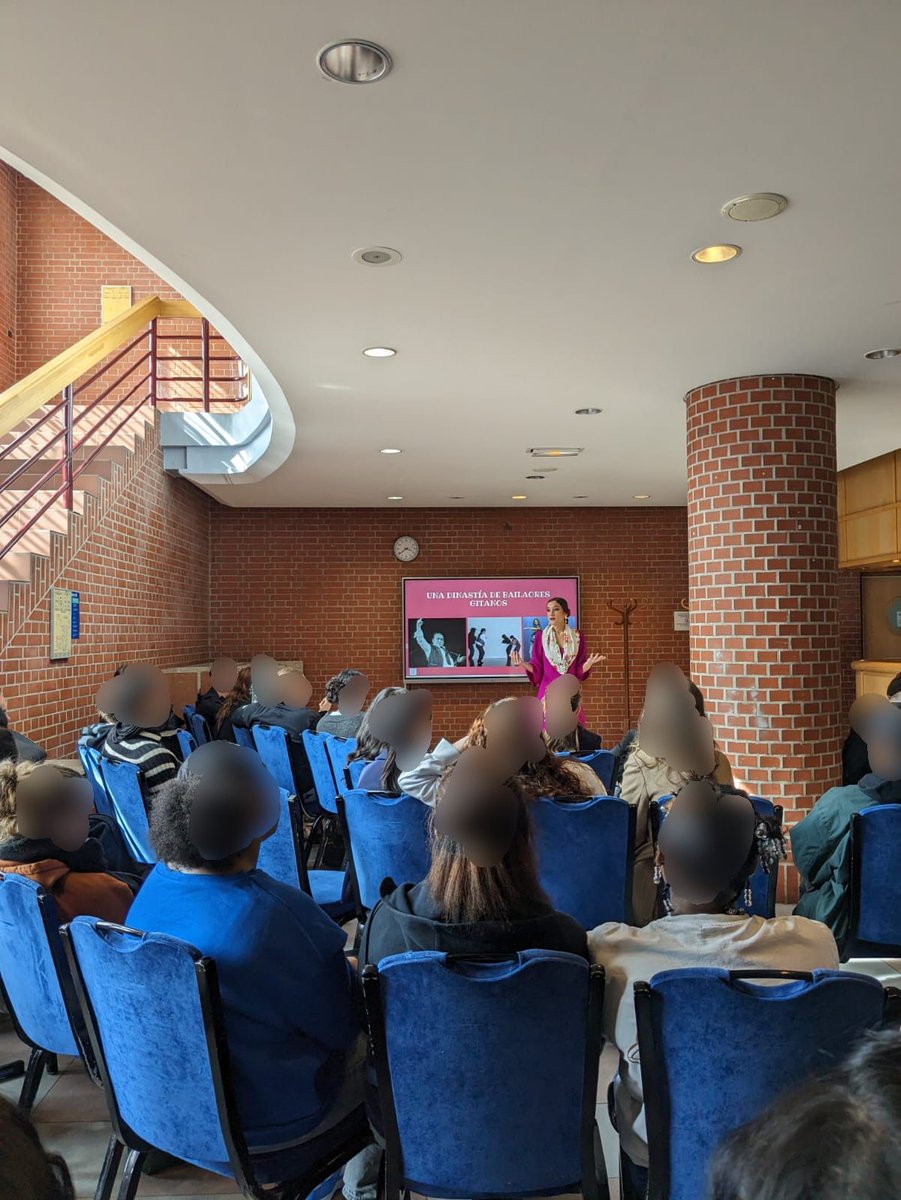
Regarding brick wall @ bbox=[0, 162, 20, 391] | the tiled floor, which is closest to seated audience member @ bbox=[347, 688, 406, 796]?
the tiled floor

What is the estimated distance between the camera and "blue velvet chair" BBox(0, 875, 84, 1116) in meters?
2.05

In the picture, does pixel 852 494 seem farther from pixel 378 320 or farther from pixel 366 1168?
pixel 366 1168

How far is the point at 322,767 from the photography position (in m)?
4.67

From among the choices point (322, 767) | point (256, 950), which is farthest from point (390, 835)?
point (322, 767)

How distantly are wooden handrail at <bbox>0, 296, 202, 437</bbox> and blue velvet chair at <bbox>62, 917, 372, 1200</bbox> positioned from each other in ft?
11.3

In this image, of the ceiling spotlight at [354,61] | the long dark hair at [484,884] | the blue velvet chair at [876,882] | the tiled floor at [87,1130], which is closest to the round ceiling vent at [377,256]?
the ceiling spotlight at [354,61]

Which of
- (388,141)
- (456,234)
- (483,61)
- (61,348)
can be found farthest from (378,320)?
(61,348)

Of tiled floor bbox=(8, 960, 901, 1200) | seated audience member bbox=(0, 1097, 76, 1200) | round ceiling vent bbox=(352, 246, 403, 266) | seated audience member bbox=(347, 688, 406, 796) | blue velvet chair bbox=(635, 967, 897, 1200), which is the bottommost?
tiled floor bbox=(8, 960, 901, 1200)

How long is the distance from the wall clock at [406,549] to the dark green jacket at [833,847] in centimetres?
742

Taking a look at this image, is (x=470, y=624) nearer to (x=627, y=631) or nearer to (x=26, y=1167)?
(x=627, y=631)

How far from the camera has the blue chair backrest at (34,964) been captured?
2049 millimetres

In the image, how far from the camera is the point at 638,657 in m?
10.3

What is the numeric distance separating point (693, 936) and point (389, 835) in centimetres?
157

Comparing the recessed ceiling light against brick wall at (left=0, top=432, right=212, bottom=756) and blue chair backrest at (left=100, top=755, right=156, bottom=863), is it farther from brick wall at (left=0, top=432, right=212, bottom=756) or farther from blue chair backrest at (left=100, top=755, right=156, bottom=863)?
brick wall at (left=0, top=432, right=212, bottom=756)
